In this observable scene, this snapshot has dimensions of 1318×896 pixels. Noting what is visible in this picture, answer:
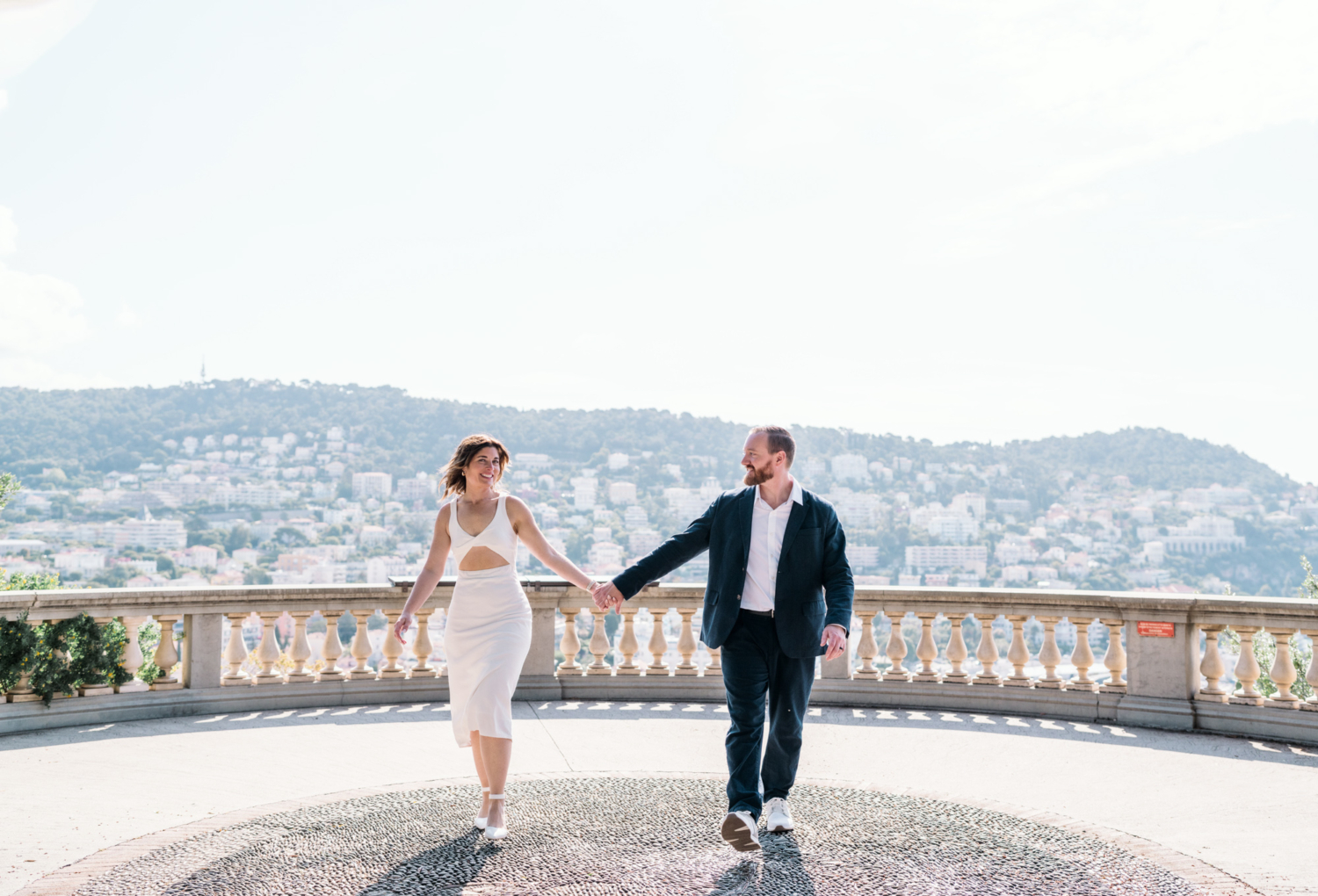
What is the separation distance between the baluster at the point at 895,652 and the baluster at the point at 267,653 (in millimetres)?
5112

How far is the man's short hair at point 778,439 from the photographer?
15.4 ft

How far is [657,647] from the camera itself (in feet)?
28.6

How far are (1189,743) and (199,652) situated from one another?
7.53 metres

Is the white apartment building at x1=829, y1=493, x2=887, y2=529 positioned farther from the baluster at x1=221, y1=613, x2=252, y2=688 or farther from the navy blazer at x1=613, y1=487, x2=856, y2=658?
the navy blazer at x1=613, y1=487, x2=856, y2=658

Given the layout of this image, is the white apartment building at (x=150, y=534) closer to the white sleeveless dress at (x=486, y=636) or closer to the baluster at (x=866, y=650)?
the baluster at (x=866, y=650)

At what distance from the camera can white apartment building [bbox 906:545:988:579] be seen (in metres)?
54.3

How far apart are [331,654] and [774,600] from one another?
5139 mm

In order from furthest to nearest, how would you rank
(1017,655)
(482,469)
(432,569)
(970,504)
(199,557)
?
(970,504), (199,557), (1017,655), (432,569), (482,469)

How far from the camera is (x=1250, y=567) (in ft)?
179

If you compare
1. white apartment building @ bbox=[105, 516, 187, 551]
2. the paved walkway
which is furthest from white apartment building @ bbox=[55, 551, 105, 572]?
the paved walkway

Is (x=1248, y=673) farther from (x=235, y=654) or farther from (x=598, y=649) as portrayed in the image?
(x=235, y=654)

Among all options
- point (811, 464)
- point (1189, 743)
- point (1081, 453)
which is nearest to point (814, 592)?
point (1189, 743)

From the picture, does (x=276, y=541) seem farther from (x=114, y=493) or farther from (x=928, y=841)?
(x=928, y=841)

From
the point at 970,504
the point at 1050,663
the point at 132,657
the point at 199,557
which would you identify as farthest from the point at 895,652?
the point at 970,504
